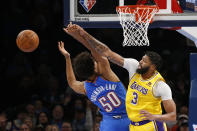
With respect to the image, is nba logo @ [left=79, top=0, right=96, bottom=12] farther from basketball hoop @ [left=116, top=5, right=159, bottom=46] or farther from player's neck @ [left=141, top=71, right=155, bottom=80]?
player's neck @ [left=141, top=71, right=155, bottom=80]

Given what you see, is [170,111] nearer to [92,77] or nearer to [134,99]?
[134,99]

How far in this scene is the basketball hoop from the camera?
17.6 ft

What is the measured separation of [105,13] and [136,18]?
0.46 meters

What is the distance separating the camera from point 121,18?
18.0ft

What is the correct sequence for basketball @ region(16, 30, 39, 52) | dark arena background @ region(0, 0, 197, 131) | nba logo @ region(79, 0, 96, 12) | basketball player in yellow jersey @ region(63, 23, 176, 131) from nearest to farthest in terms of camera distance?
basketball player in yellow jersey @ region(63, 23, 176, 131), nba logo @ region(79, 0, 96, 12), basketball @ region(16, 30, 39, 52), dark arena background @ region(0, 0, 197, 131)

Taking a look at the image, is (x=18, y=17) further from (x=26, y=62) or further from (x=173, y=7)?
(x=173, y=7)

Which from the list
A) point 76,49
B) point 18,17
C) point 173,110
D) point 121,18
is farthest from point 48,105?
point 173,110

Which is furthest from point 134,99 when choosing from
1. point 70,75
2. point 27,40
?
point 27,40

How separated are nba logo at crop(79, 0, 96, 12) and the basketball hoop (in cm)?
41

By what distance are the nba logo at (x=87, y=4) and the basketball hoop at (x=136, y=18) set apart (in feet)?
1.35

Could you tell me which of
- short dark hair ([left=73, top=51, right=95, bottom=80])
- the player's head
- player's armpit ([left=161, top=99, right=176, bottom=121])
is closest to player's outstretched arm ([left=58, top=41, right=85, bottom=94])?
short dark hair ([left=73, top=51, right=95, bottom=80])

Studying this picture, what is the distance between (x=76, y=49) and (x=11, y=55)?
174 centimetres

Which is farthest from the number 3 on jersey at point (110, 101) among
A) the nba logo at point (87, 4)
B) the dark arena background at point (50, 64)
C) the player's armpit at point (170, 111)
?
the dark arena background at point (50, 64)

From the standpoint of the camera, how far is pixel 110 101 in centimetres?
504
